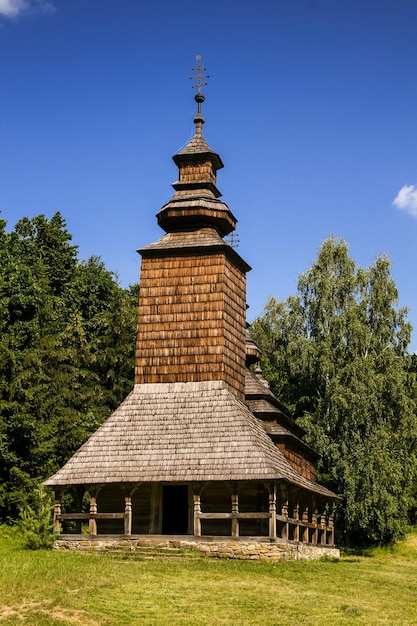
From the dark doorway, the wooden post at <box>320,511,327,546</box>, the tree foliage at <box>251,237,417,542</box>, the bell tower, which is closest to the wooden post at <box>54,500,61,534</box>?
the dark doorway

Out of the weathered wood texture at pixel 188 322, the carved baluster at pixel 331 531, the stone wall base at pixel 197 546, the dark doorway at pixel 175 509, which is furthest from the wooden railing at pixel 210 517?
the carved baluster at pixel 331 531

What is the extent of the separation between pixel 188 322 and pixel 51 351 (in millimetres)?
11760

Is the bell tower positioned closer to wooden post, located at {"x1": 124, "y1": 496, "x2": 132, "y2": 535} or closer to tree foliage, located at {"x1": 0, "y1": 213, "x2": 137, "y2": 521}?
wooden post, located at {"x1": 124, "y1": 496, "x2": 132, "y2": 535}

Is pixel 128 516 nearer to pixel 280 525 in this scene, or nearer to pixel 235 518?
pixel 235 518

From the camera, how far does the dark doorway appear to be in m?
28.6

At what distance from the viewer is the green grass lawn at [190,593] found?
1551cm

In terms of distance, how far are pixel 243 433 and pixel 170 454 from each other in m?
2.41

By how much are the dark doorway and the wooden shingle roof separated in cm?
222

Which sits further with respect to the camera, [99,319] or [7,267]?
[99,319]

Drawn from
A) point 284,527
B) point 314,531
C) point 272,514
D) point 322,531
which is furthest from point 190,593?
point 322,531

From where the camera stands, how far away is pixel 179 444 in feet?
89.1

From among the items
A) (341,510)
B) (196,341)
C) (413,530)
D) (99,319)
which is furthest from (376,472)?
(99,319)

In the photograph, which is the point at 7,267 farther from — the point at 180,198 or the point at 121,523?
the point at 121,523

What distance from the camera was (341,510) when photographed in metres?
39.8
